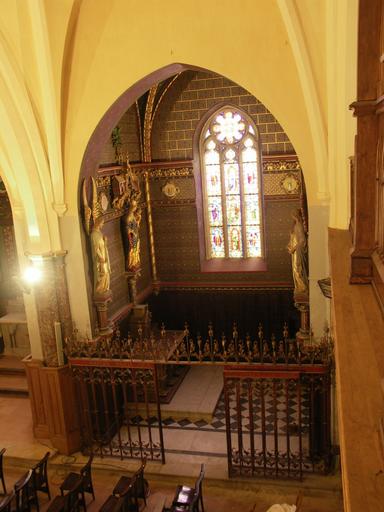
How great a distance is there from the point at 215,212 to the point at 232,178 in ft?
3.19

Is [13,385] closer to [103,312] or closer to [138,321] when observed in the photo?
[138,321]

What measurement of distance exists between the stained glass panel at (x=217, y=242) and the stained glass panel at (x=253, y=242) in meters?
0.69

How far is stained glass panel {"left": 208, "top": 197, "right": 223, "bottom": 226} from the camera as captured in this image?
45.9 ft

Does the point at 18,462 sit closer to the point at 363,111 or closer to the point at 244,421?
the point at 244,421

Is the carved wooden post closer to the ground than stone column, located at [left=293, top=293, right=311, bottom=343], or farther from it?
farther from it

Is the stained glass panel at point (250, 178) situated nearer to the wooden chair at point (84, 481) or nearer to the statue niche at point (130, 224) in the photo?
the statue niche at point (130, 224)

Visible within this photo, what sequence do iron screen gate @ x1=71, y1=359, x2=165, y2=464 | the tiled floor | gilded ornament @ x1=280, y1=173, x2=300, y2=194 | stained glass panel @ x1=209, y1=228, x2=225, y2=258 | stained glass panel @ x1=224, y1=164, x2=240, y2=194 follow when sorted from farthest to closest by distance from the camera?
1. stained glass panel @ x1=209, y1=228, x2=225, y2=258
2. stained glass panel @ x1=224, y1=164, x2=240, y2=194
3. gilded ornament @ x1=280, y1=173, x2=300, y2=194
4. iron screen gate @ x1=71, y1=359, x2=165, y2=464
5. the tiled floor

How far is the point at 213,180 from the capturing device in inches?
548

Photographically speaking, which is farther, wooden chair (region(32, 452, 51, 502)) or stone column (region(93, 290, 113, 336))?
stone column (region(93, 290, 113, 336))

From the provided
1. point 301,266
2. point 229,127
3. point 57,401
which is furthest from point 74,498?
point 229,127

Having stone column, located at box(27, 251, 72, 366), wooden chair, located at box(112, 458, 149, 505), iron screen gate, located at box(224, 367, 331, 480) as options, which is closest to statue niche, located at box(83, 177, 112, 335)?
stone column, located at box(27, 251, 72, 366)

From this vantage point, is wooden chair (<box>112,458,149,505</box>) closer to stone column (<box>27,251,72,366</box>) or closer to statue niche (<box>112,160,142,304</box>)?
stone column (<box>27,251,72,366</box>)


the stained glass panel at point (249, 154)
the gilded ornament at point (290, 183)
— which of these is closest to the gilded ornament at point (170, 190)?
the stained glass panel at point (249, 154)

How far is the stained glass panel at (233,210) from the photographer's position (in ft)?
45.5
